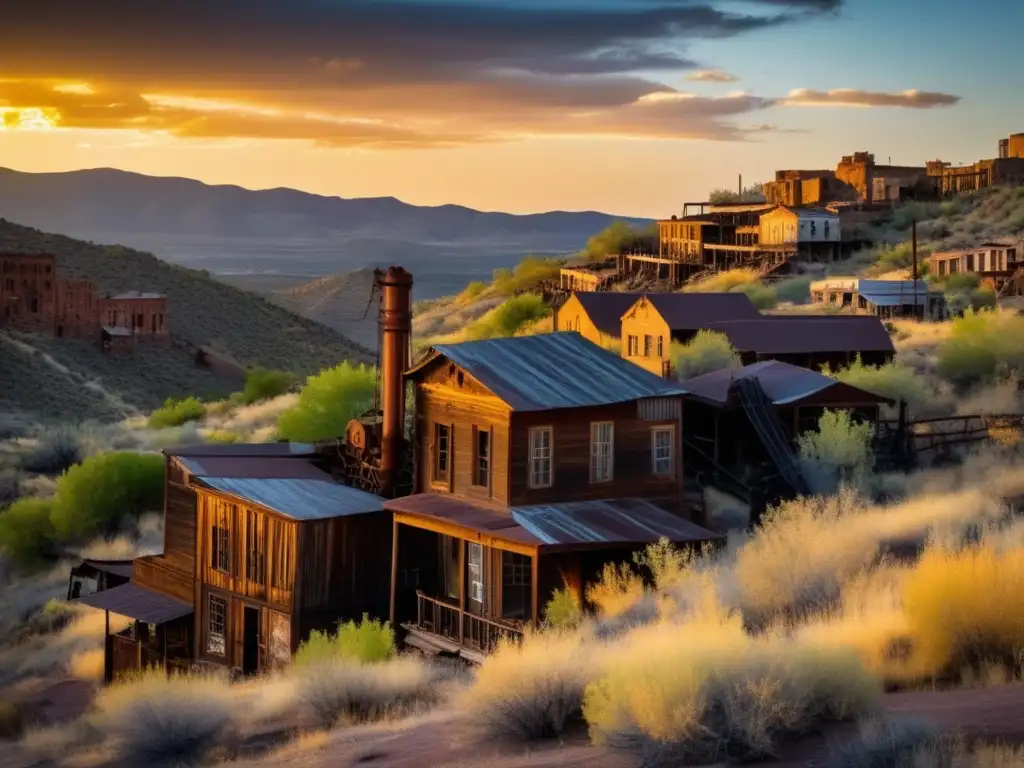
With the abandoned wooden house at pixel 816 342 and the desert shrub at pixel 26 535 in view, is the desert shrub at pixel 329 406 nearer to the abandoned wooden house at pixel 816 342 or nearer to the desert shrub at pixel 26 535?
the desert shrub at pixel 26 535

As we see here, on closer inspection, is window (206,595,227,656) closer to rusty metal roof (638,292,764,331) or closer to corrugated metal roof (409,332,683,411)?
corrugated metal roof (409,332,683,411)

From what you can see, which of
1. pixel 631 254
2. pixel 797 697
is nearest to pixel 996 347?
pixel 797 697

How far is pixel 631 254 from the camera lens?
95000mm

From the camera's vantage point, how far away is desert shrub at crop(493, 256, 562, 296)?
328 ft

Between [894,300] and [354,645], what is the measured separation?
39831mm

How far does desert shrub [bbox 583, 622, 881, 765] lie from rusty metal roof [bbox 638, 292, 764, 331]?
34.8 metres

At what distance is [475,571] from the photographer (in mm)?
26453

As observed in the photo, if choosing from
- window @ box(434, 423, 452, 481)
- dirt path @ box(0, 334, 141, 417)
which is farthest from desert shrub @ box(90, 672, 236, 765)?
dirt path @ box(0, 334, 141, 417)

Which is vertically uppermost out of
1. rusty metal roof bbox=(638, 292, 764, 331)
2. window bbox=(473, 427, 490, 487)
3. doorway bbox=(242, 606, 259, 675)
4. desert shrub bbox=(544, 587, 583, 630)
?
rusty metal roof bbox=(638, 292, 764, 331)

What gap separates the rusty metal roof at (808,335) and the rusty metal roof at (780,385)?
7835 millimetres

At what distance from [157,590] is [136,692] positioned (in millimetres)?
7626

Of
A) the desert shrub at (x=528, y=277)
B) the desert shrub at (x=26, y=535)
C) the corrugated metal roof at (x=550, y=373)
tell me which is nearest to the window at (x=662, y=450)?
the corrugated metal roof at (x=550, y=373)

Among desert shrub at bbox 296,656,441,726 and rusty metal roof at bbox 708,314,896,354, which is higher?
rusty metal roof at bbox 708,314,896,354

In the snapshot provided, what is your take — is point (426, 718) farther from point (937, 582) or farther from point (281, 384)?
point (281, 384)
